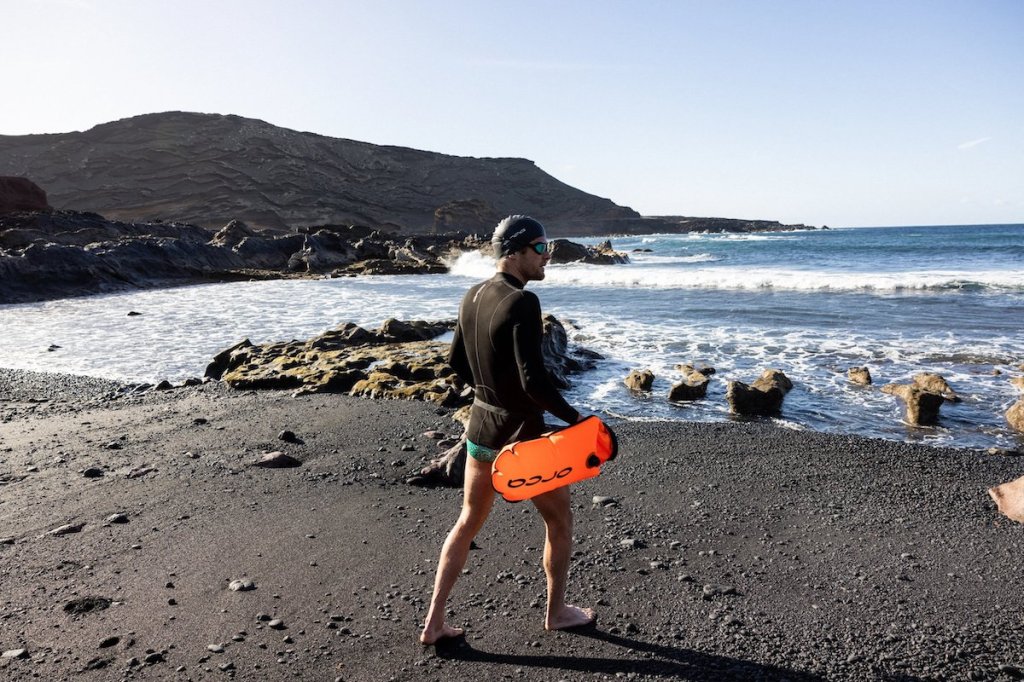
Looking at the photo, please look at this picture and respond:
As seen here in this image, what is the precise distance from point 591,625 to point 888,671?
1336 mm

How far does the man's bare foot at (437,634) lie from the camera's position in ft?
10.4

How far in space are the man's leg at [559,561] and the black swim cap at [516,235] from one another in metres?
1.16

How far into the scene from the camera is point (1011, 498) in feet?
15.3

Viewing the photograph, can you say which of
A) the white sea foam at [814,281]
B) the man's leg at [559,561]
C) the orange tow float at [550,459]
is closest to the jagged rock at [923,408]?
the man's leg at [559,561]

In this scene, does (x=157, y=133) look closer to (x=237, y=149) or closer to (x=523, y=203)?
(x=237, y=149)

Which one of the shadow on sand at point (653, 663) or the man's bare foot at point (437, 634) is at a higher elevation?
the man's bare foot at point (437, 634)

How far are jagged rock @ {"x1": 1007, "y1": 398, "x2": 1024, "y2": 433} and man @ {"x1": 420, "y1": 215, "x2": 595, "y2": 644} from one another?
19.3ft

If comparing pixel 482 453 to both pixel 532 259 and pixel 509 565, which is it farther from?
pixel 509 565

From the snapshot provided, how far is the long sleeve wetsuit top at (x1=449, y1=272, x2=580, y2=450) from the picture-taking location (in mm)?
2830

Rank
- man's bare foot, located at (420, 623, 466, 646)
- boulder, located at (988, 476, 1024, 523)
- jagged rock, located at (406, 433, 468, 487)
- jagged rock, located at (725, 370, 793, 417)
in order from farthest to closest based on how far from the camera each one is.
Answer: jagged rock, located at (725, 370, 793, 417)
jagged rock, located at (406, 433, 468, 487)
boulder, located at (988, 476, 1024, 523)
man's bare foot, located at (420, 623, 466, 646)

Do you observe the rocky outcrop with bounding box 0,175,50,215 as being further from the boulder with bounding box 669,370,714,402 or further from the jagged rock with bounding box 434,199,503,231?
the jagged rock with bounding box 434,199,503,231

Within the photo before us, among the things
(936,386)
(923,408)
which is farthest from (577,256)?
(923,408)

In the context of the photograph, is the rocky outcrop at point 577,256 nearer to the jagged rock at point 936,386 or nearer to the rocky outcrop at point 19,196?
Answer: the rocky outcrop at point 19,196

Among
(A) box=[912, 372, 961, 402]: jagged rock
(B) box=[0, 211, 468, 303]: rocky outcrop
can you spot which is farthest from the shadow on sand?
(B) box=[0, 211, 468, 303]: rocky outcrop
